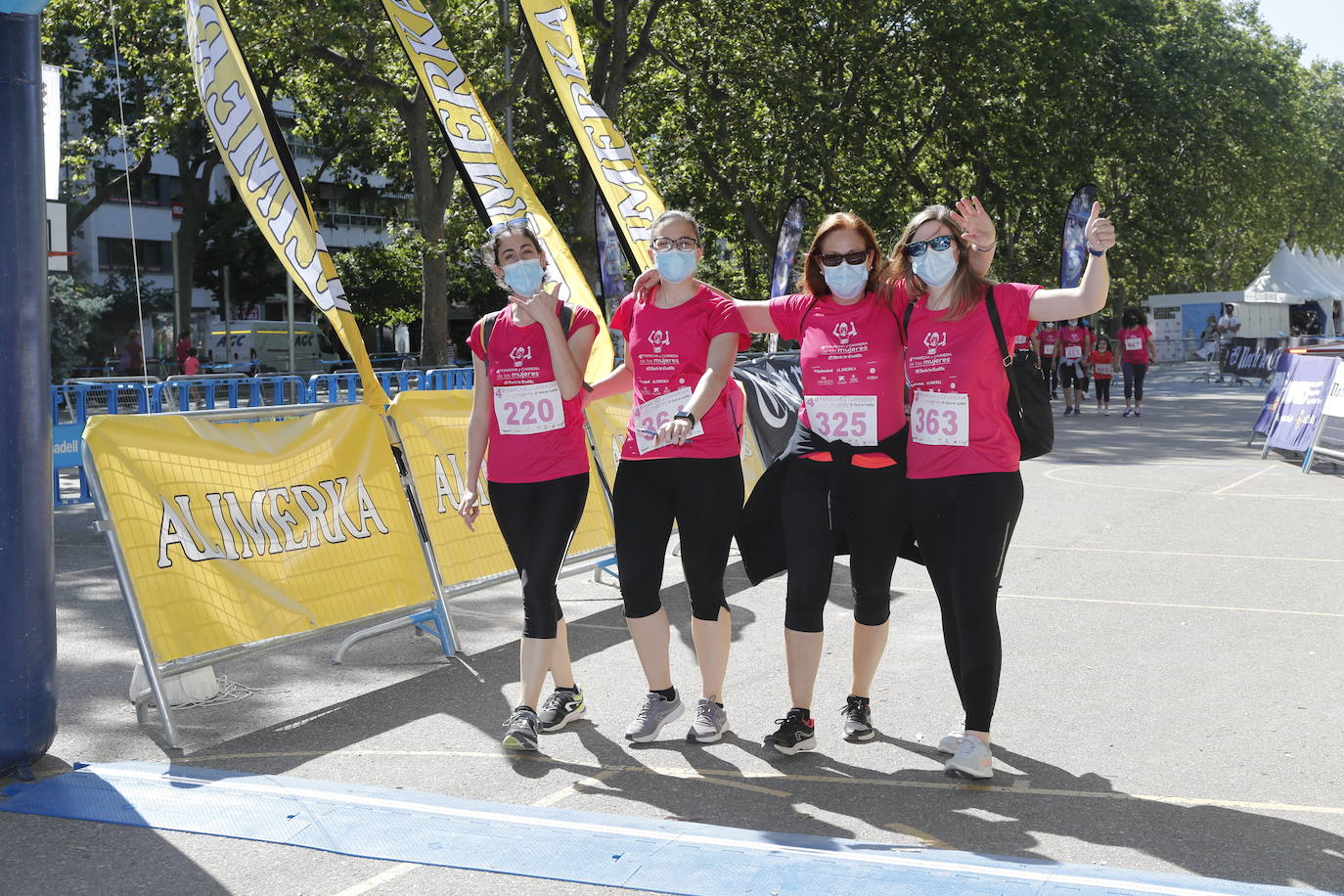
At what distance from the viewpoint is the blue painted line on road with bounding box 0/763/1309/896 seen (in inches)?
149

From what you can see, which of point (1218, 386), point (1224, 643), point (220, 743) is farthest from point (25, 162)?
point (1218, 386)

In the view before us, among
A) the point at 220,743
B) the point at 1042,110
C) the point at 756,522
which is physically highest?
the point at 1042,110

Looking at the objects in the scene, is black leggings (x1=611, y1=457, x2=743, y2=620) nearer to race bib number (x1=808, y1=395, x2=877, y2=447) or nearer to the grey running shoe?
the grey running shoe

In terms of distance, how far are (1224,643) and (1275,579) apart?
2043mm

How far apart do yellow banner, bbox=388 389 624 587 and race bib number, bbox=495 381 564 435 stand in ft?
5.41

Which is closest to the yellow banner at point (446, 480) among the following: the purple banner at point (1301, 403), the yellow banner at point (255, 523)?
the yellow banner at point (255, 523)

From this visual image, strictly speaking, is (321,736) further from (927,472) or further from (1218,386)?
(1218,386)

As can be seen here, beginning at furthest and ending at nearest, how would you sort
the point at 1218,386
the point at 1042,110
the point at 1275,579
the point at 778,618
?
the point at 1042,110, the point at 1218,386, the point at 1275,579, the point at 778,618

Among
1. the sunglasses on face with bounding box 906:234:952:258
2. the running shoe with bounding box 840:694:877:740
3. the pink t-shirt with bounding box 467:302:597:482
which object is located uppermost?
the sunglasses on face with bounding box 906:234:952:258

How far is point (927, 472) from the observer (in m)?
4.75

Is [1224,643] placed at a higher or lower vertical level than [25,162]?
lower

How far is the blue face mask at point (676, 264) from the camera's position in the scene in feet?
16.8

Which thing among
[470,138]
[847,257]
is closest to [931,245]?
[847,257]

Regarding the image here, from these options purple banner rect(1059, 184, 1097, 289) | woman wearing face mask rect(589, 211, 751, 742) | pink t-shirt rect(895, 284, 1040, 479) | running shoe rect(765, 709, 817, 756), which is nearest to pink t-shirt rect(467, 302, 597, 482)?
woman wearing face mask rect(589, 211, 751, 742)
